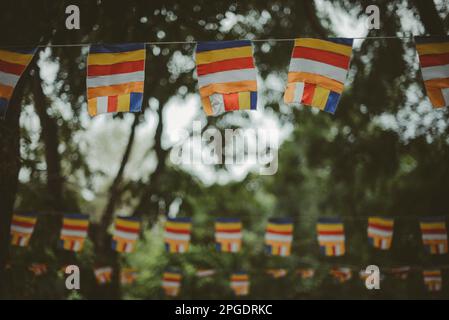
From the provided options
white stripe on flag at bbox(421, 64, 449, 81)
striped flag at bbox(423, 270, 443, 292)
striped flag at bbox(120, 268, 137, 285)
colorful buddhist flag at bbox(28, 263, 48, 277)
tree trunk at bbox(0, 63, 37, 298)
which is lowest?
striped flag at bbox(120, 268, 137, 285)

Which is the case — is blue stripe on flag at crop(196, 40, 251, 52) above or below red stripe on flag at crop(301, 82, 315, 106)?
above

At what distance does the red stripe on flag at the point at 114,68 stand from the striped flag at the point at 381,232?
5228 millimetres

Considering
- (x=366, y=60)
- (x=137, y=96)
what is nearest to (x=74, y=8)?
(x=137, y=96)

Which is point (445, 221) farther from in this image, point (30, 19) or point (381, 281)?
point (30, 19)

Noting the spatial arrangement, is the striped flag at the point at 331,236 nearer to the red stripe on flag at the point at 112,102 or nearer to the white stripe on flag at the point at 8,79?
the red stripe on flag at the point at 112,102

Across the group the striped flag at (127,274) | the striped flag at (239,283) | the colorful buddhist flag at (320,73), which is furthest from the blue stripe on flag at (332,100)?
the striped flag at (127,274)

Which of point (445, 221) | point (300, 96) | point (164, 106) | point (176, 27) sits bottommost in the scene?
point (445, 221)

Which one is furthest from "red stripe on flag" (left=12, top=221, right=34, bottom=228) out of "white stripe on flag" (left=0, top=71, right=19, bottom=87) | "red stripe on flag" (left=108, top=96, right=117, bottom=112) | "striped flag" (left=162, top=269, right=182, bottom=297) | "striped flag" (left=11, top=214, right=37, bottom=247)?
"striped flag" (left=162, top=269, right=182, bottom=297)

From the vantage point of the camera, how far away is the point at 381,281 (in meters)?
12.2

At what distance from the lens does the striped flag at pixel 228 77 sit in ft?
19.0

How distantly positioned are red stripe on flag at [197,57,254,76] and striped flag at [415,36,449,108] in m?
1.99

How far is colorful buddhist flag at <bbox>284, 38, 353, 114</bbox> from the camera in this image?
570cm

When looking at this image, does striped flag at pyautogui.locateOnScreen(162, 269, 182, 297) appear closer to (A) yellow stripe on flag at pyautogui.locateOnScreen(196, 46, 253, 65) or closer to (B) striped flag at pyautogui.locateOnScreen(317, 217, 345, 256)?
(B) striped flag at pyautogui.locateOnScreen(317, 217, 345, 256)

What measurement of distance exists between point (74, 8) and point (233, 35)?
9.16ft
